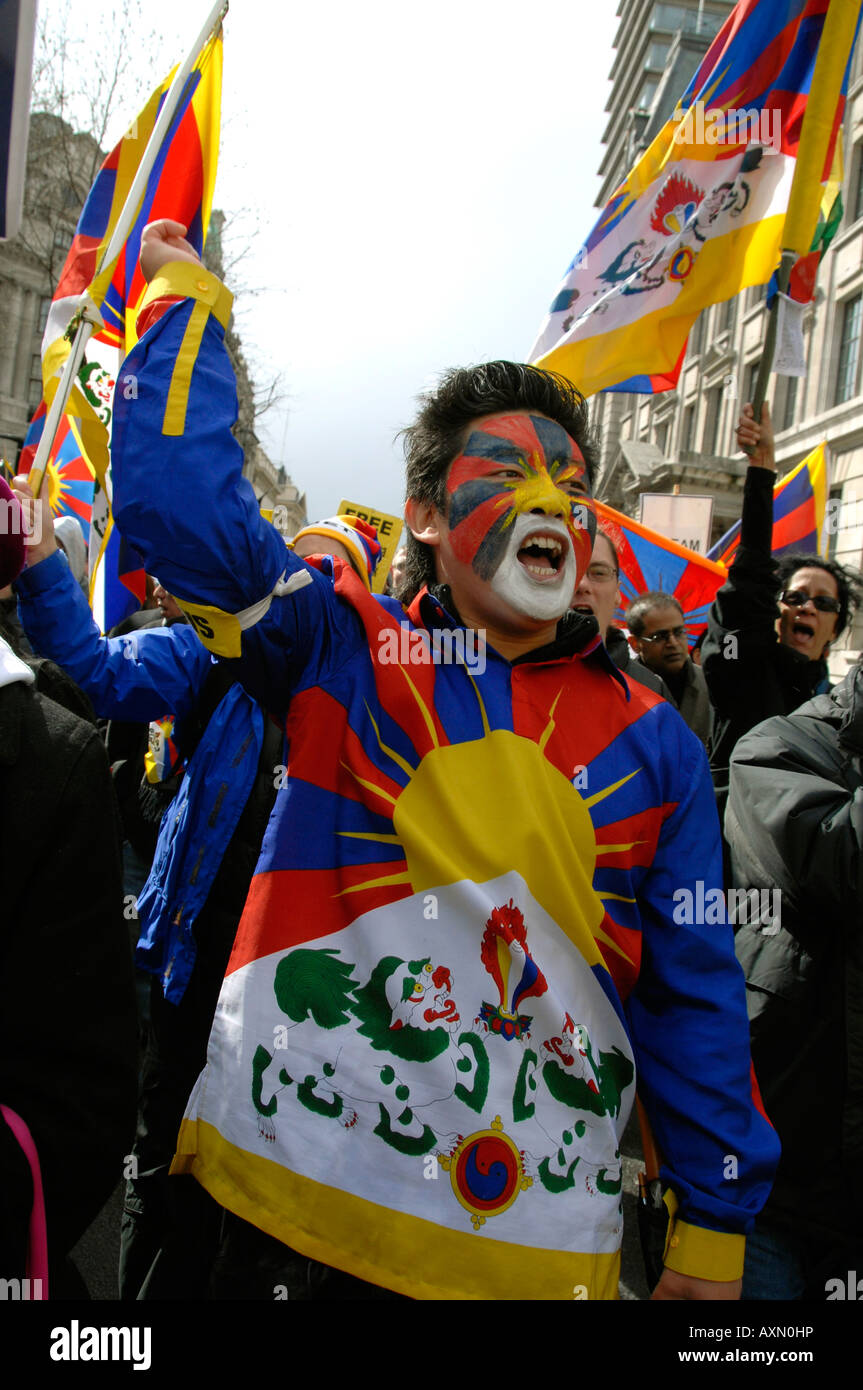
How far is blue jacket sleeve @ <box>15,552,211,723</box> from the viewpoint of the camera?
2523 mm

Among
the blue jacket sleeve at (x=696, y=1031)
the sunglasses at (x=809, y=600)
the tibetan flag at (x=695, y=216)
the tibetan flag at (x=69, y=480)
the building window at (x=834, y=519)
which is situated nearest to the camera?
the blue jacket sleeve at (x=696, y=1031)

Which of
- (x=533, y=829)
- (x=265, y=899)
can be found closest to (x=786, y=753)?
(x=533, y=829)

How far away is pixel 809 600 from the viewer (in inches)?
154

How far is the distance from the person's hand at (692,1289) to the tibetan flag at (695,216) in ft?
10.3

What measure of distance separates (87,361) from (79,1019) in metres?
3.17

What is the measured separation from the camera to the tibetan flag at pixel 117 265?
2945 millimetres

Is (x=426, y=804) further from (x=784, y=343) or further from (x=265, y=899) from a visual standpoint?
(x=784, y=343)

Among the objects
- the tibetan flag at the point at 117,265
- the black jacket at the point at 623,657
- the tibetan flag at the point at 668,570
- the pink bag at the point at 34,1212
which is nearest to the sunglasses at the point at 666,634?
the black jacket at the point at 623,657

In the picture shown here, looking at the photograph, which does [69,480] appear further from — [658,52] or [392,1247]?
[658,52]

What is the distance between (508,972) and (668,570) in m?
6.13

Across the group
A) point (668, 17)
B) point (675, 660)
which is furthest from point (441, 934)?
point (668, 17)

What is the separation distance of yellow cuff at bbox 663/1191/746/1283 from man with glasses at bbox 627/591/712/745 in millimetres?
3520

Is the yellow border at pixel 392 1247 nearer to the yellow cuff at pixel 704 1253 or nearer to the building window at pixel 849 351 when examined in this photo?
the yellow cuff at pixel 704 1253

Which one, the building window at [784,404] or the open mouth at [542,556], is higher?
the building window at [784,404]
